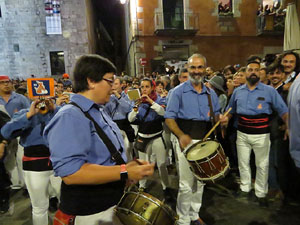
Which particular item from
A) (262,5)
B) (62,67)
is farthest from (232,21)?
(62,67)

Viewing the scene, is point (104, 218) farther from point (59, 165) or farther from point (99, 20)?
point (99, 20)

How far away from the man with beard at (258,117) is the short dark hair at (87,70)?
2.92 m

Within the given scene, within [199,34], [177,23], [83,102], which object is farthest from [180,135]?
[199,34]

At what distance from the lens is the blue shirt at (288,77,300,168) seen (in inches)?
68.9

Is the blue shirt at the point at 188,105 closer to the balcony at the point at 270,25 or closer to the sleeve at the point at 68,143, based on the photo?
the sleeve at the point at 68,143

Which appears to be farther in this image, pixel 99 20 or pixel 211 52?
pixel 99 20

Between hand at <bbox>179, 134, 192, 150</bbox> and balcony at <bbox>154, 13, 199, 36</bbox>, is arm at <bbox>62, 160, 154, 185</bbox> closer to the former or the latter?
hand at <bbox>179, 134, 192, 150</bbox>

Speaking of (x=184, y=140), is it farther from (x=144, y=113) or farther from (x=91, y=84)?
(x=91, y=84)

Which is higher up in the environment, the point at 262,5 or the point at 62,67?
the point at 262,5

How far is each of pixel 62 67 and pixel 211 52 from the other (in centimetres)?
1390

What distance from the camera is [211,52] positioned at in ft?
59.9

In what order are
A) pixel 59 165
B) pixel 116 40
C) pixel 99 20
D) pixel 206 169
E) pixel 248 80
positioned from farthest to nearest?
pixel 116 40 → pixel 99 20 → pixel 248 80 → pixel 206 169 → pixel 59 165

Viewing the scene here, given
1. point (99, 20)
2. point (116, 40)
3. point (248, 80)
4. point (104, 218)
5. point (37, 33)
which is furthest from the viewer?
point (116, 40)

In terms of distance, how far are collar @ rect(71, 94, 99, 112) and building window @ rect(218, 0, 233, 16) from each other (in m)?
18.7
